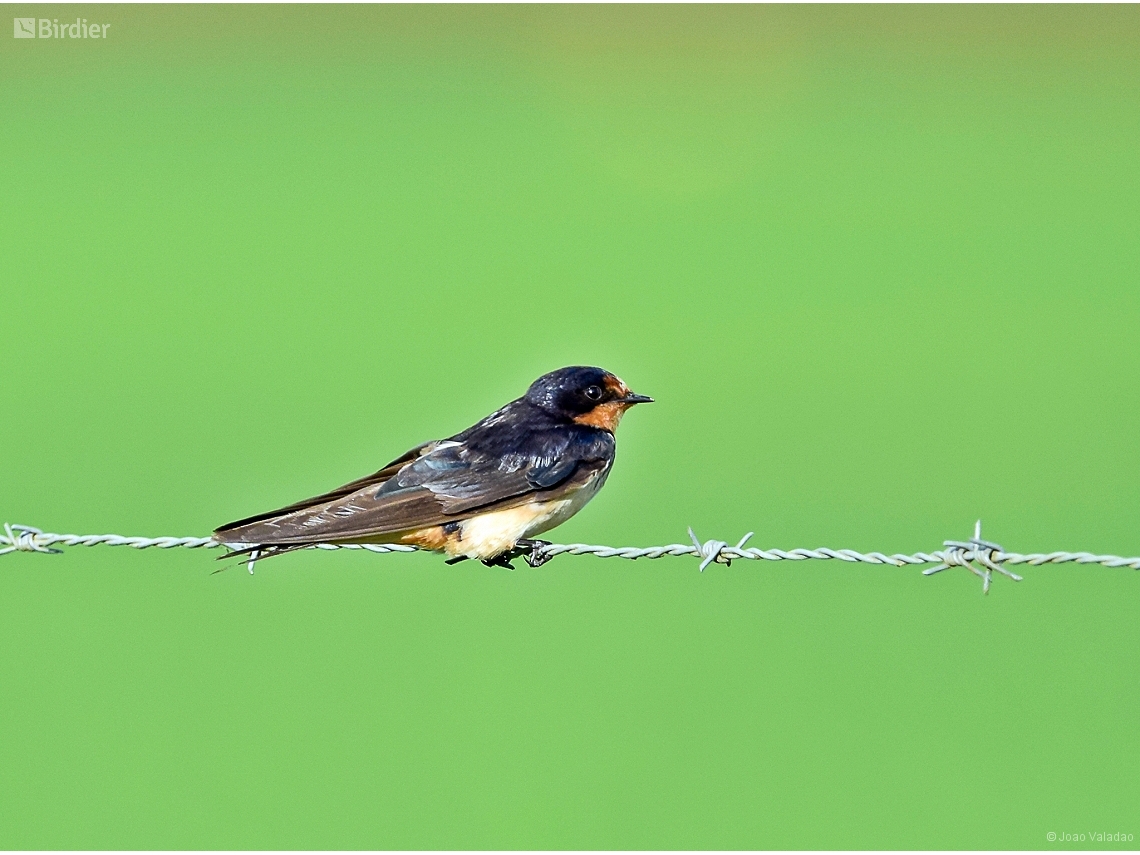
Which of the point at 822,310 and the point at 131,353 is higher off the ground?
the point at 822,310

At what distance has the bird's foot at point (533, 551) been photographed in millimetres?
4684

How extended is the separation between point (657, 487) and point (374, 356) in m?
4.37

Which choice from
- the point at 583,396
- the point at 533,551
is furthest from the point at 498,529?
the point at 583,396

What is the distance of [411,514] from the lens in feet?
15.0

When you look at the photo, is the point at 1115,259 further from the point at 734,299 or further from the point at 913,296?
the point at 734,299

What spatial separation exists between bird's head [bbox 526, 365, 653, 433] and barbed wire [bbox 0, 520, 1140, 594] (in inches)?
20.3

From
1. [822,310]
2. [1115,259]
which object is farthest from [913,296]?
[1115,259]

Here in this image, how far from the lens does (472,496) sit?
460cm

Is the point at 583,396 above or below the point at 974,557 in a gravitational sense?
above

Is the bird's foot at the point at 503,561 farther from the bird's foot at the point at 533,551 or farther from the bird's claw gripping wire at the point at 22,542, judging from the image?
the bird's claw gripping wire at the point at 22,542

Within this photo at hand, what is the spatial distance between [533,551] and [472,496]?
0.86 feet
